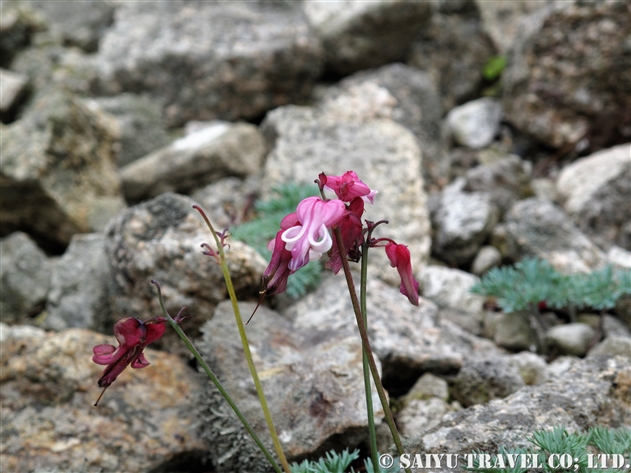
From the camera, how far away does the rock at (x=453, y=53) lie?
217 inches

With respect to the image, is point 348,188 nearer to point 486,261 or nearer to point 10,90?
point 486,261

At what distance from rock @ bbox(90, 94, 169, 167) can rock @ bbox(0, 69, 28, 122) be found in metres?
0.60

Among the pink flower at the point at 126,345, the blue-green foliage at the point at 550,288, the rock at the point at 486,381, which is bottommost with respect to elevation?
the blue-green foliage at the point at 550,288

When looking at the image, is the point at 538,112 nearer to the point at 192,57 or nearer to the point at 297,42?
the point at 297,42

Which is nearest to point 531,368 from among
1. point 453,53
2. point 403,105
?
point 403,105

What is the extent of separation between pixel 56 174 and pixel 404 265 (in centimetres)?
326

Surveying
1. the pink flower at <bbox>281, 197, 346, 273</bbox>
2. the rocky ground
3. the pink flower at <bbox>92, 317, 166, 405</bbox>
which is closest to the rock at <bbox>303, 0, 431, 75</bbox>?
the rocky ground

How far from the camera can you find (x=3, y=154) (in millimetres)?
3648

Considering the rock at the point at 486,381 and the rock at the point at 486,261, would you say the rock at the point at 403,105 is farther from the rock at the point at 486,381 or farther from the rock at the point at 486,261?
the rock at the point at 486,381

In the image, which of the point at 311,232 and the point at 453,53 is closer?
the point at 311,232

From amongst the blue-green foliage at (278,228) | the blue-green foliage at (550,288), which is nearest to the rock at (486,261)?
the blue-green foliage at (550,288)

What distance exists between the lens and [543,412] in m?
1.91

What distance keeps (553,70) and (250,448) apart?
13.9 feet

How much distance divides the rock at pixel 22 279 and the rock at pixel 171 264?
961 millimetres
